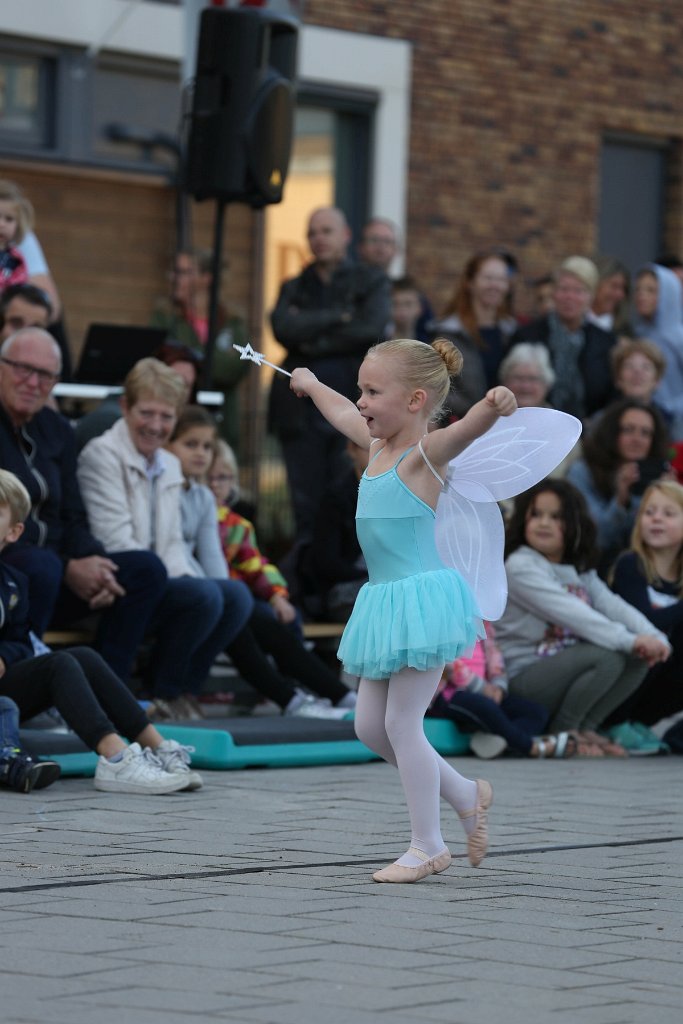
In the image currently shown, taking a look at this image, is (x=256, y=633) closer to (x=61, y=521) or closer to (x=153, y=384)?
(x=61, y=521)

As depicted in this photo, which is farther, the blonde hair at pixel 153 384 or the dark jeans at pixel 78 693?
the blonde hair at pixel 153 384

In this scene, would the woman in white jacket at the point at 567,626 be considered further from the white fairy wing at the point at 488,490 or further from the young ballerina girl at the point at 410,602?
the young ballerina girl at the point at 410,602

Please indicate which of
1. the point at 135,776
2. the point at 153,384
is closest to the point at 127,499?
the point at 153,384

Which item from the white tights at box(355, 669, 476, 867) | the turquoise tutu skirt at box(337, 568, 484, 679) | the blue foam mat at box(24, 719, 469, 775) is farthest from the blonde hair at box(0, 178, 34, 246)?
the white tights at box(355, 669, 476, 867)

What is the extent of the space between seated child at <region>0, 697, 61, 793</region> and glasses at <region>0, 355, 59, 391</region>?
1688 millimetres

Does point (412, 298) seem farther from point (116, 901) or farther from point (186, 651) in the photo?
point (116, 901)

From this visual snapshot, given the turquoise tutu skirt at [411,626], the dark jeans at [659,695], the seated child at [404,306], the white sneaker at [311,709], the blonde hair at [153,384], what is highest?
the seated child at [404,306]

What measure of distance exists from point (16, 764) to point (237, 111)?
4.92 metres

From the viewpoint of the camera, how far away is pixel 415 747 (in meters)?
5.78

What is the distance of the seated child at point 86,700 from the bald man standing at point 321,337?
4.06m

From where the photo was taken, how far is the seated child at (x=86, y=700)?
728 cm

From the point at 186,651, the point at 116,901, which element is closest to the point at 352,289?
the point at 186,651

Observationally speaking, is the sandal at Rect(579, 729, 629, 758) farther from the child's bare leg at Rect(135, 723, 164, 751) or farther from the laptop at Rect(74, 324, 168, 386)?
the laptop at Rect(74, 324, 168, 386)

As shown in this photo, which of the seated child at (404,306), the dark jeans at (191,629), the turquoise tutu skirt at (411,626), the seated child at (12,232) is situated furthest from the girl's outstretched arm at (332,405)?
the seated child at (404,306)
